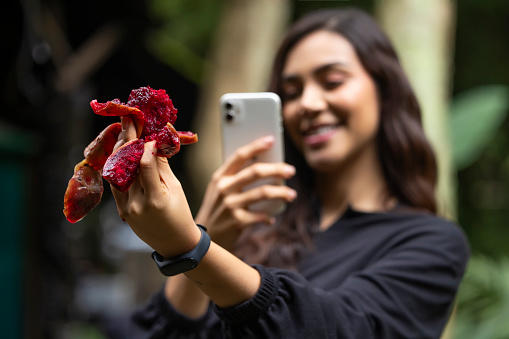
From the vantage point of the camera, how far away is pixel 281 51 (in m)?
1.10

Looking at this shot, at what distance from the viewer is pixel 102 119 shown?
12.3 ft

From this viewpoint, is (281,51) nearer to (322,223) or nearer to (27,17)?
(322,223)

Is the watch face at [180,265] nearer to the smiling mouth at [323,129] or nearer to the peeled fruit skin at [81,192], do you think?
the peeled fruit skin at [81,192]

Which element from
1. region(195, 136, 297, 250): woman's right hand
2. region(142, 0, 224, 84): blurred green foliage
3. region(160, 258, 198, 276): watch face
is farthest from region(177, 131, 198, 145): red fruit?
region(142, 0, 224, 84): blurred green foliage

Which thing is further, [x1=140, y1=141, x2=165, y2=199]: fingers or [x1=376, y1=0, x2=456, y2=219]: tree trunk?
[x1=376, y1=0, x2=456, y2=219]: tree trunk

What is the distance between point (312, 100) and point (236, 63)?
1426 millimetres

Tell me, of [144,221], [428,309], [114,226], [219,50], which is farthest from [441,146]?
[114,226]

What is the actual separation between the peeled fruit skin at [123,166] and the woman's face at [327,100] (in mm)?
514

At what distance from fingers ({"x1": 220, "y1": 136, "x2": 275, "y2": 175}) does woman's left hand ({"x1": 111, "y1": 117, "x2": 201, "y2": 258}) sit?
0.32m

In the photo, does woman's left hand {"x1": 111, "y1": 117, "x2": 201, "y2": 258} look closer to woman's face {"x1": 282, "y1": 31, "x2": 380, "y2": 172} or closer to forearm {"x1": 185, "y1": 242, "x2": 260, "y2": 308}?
forearm {"x1": 185, "y1": 242, "x2": 260, "y2": 308}

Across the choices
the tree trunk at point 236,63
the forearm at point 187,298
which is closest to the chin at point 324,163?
the forearm at point 187,298

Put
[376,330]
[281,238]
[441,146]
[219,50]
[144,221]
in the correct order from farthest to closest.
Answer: [219,50]
[441,146]
[281,238]
[376,330]
[144,221]

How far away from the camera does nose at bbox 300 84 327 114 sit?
989 millimetres

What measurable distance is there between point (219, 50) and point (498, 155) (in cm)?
206
